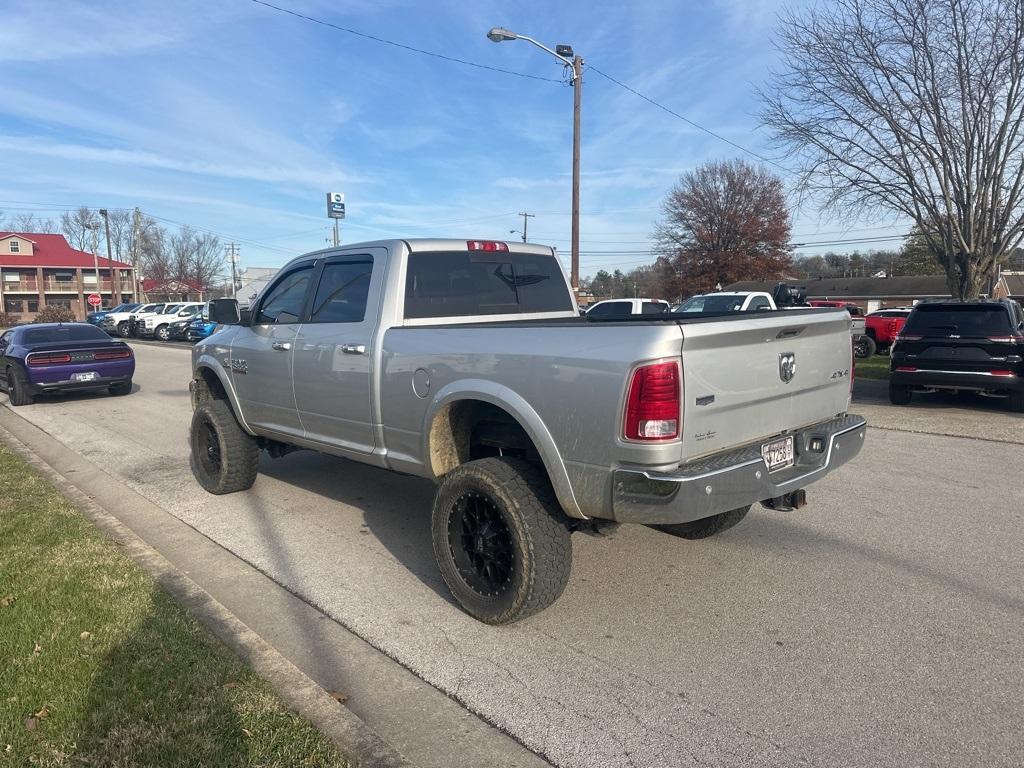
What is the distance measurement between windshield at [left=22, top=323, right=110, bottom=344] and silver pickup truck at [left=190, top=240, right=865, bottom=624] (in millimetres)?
9213

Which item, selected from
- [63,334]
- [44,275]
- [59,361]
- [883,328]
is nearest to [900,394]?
[883,328]

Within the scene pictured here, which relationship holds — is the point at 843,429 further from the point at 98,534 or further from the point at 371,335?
the point at 98,534

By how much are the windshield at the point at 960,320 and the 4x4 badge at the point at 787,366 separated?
25.9 feet

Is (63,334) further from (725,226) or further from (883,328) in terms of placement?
(725,226)

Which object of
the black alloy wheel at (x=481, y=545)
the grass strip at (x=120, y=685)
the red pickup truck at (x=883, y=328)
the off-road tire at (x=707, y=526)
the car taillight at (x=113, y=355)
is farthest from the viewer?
the red pickup truck at (x=883, y=328)

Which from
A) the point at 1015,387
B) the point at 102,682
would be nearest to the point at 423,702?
the point at 102,682

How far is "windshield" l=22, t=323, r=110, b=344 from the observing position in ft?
41.5

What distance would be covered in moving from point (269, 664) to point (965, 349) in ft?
33.6

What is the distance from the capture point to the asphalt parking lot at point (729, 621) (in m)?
2.88

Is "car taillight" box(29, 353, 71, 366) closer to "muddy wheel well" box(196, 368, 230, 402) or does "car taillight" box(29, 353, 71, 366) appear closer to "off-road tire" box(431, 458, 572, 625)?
"muddy wheel well" box(196, 368, 230, 402)

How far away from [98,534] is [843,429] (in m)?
4.96

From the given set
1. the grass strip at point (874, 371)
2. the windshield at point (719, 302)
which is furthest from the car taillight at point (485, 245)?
the windshield at point (719, 302)

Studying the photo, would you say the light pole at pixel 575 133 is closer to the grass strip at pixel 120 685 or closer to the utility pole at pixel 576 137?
the utility pole at pixel 576 137

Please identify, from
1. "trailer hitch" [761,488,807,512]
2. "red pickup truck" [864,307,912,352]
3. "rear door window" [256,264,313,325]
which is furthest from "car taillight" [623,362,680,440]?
"red pickup truck" [864,307,912,352]
